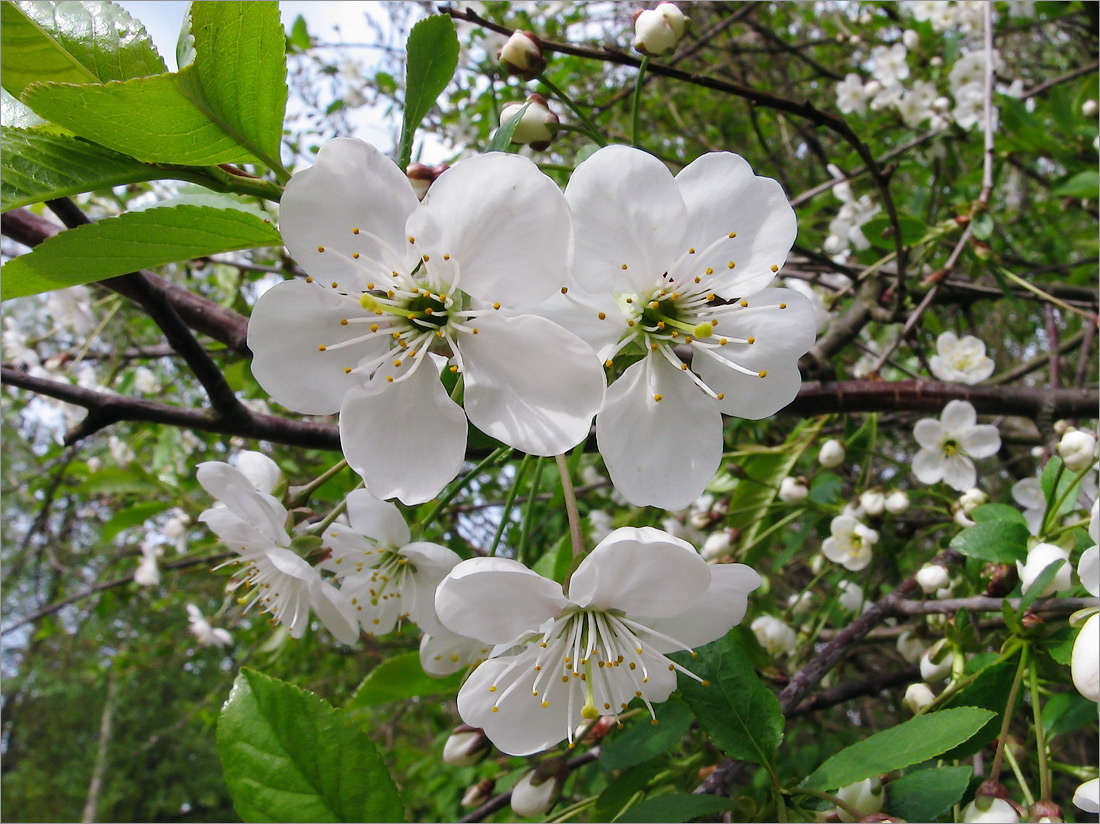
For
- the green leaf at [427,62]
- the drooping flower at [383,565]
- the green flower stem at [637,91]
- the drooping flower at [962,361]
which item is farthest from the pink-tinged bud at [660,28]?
the drooping flower at [962,361]

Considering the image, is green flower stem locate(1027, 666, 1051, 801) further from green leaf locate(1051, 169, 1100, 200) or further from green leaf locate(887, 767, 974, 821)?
green leaf locate(1051, 169, 1100, 200)

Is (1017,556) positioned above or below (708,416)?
below

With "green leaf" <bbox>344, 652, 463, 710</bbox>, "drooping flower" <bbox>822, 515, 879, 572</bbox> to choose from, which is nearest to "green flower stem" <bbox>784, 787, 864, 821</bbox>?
"green leaf" <bbox>344, 652, 463, 710</bbox>


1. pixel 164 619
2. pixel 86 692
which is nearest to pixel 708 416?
pixel 164 619

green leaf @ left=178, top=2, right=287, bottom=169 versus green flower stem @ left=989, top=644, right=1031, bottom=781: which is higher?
green leaf @ left=178, top=2, right=287, bottom=169

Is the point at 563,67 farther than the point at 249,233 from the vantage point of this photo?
Yes

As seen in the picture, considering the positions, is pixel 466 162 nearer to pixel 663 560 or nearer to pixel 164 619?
pixel 663 560
